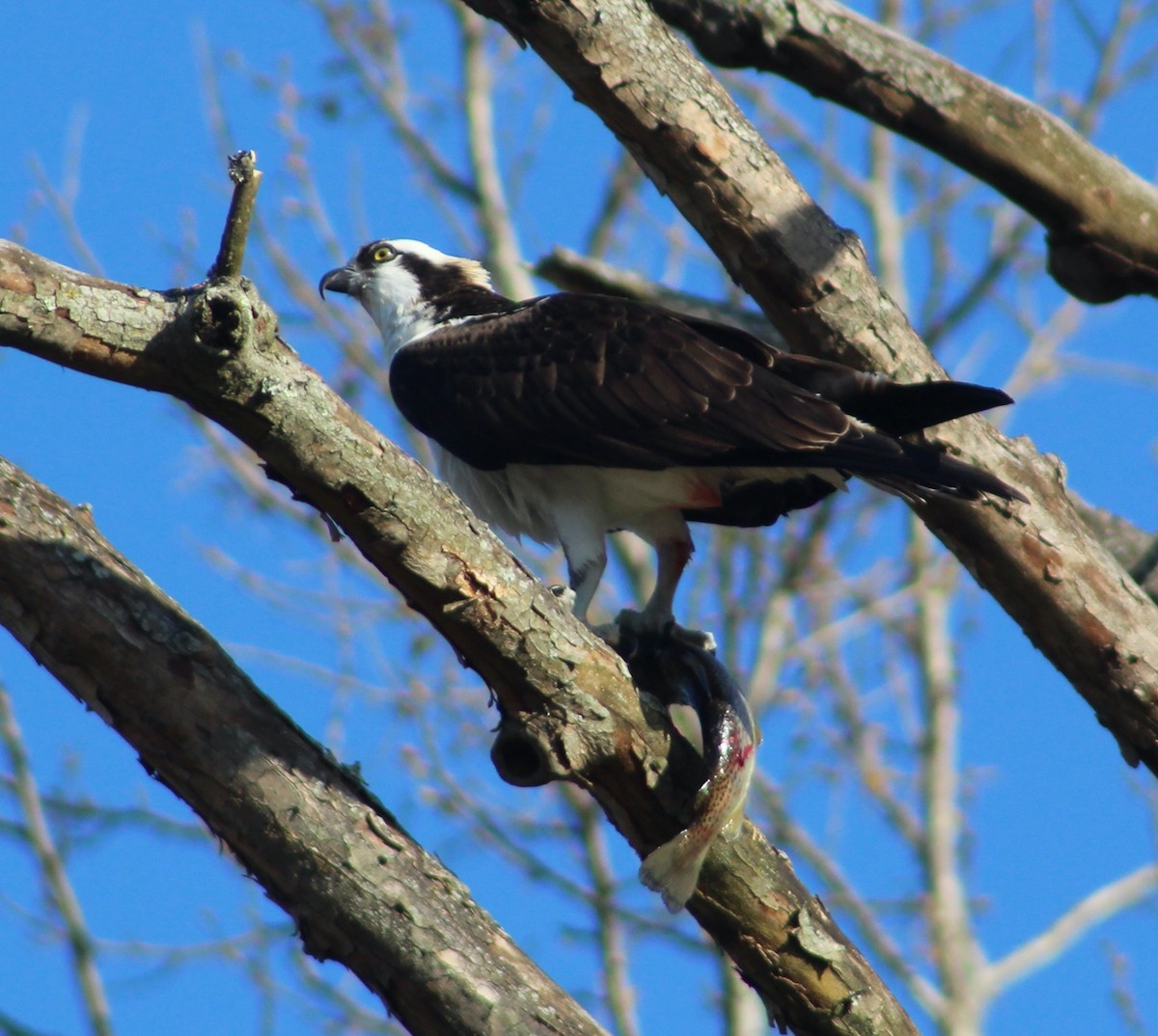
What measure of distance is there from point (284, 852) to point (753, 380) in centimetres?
209

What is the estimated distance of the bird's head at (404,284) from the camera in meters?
6.14

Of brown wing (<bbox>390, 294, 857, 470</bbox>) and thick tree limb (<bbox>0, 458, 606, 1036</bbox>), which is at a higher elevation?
brown wing (<bbox>390, 294, 857, 470</bbox>)

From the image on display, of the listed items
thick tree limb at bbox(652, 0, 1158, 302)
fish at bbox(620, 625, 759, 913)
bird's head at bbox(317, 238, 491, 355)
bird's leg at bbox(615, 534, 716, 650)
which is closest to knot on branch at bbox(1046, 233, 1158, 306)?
thick tree limb at bbox(652, 0, 1158, 302)

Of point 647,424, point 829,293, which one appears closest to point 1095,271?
point 829,293

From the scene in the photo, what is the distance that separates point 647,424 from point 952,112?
1393 mm

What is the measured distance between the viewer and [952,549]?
15.7 feet

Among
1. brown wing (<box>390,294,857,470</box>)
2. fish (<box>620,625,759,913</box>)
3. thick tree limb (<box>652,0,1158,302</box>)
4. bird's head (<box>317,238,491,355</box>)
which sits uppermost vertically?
bird's head (<box>317,238,491,355</box>)

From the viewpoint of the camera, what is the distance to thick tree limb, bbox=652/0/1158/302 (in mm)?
4883

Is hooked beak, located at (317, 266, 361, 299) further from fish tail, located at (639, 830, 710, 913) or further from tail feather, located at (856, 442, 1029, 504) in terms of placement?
fish tail, located at (639, 830, 710, 913)

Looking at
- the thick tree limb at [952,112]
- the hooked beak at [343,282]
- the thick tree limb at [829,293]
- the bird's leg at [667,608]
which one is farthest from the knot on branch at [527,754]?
the hooked beak at [343,282]

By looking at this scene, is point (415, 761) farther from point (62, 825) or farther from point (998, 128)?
point (998, 128)

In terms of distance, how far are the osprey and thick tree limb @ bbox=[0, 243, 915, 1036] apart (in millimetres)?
1038

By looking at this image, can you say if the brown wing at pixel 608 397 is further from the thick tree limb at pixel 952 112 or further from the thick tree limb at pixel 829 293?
the thick tree limb at pixel 952 112

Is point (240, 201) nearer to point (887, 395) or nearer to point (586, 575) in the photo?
point (887, 395)
